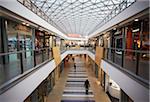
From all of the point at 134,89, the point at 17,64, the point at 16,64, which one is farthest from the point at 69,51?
the point at 134,89

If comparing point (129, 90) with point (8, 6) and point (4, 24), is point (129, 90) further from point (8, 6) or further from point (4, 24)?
point (4, 24)

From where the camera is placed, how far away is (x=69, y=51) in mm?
36625

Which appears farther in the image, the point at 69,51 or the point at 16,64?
the point at 69,51

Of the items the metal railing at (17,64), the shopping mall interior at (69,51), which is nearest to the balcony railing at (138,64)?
the shopping mall interior at (69,51)

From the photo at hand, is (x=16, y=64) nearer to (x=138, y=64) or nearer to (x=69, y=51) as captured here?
(x=138, y=64)

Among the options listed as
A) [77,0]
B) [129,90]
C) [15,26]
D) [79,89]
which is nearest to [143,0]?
[129,90]

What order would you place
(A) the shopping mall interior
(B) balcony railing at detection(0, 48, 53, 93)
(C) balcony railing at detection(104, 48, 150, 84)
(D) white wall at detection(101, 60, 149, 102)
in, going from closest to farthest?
(D) white wall at detection(101, 60, 149, 102), (C) balcony railing at detection(104, 48, 150, 84), (A) the shopping mall interior, (B) balcony railing at detection(0, 48, 53, 93)

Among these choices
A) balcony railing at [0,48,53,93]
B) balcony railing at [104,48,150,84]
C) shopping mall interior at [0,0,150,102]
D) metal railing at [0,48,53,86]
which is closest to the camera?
balcony railing at [104,48,150,84]

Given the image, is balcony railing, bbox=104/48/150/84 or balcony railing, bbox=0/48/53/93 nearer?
balcony railing, bbox=104/48/150/84

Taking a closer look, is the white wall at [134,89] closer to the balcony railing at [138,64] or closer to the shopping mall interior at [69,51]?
the shopping mall interior at [69,51]

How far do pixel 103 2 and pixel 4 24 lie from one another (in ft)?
63.8

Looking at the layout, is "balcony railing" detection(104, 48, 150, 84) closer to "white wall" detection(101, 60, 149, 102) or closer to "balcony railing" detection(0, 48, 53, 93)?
"white wall" detection(101, 60, 149, 102)

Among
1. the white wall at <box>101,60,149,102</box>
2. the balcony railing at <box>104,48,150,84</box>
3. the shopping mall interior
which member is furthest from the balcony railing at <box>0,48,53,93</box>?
the balcony railing at <box>104,48,150,84</box>

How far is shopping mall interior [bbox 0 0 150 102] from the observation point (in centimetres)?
630
